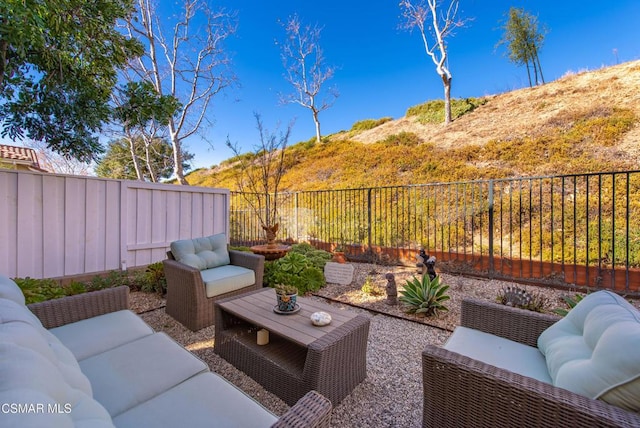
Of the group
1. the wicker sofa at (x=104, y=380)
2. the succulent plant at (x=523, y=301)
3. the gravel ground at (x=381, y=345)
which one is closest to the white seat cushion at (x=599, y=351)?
the gravel ground at (x=381, y=345)

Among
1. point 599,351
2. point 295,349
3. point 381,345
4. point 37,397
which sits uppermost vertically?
point 37,397

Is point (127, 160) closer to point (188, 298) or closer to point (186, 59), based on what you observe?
point (186, 59)

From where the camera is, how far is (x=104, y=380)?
1.23 m

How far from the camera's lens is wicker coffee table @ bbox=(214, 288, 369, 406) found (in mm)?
1566

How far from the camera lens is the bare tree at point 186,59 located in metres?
9.87

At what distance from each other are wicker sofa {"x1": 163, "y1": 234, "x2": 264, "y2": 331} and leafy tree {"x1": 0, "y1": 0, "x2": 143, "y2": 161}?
2370 millimetres

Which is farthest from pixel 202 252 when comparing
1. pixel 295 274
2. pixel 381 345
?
pixel 381 345

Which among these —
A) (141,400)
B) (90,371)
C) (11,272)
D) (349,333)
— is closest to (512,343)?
(349,333)

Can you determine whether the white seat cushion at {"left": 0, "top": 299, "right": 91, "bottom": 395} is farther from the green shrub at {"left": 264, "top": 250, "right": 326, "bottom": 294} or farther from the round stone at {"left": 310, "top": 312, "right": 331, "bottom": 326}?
the green shrub at {"left": 264, "top": 250, "right": 326, "bottom": 294}

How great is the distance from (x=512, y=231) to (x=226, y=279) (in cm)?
569

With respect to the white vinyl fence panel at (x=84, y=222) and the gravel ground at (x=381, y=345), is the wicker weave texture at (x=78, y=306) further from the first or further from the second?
the white vinyl fence panel at (x=84, y=222)

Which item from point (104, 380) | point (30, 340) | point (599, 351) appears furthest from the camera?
point (104, 380)

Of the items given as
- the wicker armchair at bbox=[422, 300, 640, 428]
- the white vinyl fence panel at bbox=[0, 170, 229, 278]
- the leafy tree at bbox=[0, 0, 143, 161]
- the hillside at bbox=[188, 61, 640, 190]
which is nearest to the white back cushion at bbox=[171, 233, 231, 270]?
the white vinyl fence panel at bbox=[0, 170, 229, 278]

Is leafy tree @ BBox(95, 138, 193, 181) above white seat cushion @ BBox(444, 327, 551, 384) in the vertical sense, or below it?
Answer: above
